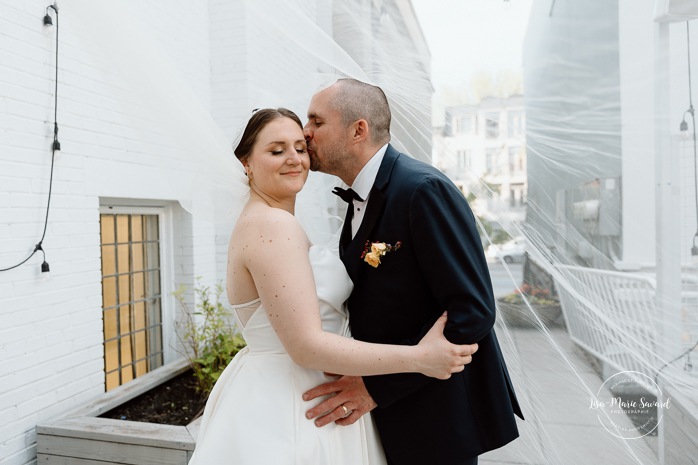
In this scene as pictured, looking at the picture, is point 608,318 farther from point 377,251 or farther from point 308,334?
point 308,334

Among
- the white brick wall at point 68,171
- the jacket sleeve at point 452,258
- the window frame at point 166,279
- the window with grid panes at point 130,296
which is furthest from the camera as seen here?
the window frame at point 166,279

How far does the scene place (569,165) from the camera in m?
1.90

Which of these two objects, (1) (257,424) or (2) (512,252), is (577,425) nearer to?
(2) (512,252)

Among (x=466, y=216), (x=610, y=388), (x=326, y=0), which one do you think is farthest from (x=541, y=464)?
(x=326, y=0)

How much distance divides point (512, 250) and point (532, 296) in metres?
0.19

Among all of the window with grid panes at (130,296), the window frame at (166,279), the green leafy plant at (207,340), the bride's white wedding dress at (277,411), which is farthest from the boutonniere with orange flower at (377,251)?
the window frame at (166,279)

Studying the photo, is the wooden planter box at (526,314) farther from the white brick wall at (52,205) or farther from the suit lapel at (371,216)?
the white brick wall at (52,205)

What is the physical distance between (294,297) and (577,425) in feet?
3.73

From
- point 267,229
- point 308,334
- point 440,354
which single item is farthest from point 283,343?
point 440,354

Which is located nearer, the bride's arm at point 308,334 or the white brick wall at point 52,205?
the bride's arm at point 308,334

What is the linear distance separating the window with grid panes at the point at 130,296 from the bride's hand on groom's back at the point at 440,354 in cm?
306

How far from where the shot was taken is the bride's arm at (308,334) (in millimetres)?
1402

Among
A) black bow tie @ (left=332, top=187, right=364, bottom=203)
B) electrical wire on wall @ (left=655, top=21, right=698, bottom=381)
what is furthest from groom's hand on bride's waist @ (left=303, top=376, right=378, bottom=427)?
electrical wire on wall @ (left=655, top=21, right=698, bottom=381)

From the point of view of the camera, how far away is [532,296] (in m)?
1.84
